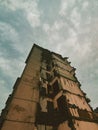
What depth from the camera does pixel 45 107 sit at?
19578 millimetres

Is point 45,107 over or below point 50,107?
below

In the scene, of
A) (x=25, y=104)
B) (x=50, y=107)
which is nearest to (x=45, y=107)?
(x=50, y=107)

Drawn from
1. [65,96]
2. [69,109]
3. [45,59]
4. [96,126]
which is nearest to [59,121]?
[69,109]

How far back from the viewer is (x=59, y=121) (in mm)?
18062

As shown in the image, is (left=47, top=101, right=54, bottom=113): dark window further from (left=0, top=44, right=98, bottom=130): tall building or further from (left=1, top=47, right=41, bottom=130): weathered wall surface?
(left=1, top=47, right=41, bottom=130): weathered wall surface

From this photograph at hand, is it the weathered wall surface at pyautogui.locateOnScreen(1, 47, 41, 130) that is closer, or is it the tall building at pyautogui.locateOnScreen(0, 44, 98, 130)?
the weathered wall surface at pyautogui.locateOnScreen(1, 47, 41, 130)

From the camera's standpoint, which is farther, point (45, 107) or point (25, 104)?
point (45, 107)

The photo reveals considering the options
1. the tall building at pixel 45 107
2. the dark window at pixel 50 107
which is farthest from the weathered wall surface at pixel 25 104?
the dark window at pixel 50 107

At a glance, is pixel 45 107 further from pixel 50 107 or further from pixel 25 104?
pixel 25 104

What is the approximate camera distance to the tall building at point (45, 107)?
15602 millimetres

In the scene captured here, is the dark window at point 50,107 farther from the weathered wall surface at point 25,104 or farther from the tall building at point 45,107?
the weathered wall surface at point 25,104

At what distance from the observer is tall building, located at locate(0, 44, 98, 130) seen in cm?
1560

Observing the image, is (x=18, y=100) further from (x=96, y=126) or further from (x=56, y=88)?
(x=96, y=126)

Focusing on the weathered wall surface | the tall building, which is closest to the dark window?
the tall building
